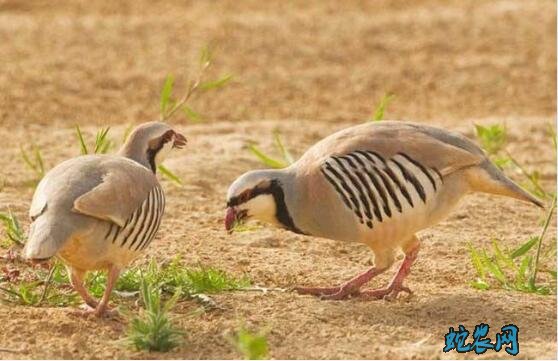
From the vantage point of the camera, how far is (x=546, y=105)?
1033cm

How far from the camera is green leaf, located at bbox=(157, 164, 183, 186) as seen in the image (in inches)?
275

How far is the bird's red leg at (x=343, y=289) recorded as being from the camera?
18.9ft

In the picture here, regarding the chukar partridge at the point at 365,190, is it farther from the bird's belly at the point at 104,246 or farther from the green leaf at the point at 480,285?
the bird's belly at the point at 104,246

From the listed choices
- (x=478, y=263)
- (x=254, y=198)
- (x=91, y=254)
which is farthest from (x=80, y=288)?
(x=478, y=263)

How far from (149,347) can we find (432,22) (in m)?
8.33

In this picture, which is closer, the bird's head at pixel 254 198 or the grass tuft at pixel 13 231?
the bird's head at pixel 254 198

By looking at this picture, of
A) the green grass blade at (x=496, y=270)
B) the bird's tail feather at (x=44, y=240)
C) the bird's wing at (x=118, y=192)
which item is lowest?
the green grass blade at (x=496, y=270)

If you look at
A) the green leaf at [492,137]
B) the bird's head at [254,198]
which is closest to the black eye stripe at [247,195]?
the bird's head at [254,198]

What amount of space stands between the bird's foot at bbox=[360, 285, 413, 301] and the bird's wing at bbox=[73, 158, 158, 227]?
1050mm

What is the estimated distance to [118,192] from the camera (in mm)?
5105

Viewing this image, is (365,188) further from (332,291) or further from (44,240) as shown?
(44,240)

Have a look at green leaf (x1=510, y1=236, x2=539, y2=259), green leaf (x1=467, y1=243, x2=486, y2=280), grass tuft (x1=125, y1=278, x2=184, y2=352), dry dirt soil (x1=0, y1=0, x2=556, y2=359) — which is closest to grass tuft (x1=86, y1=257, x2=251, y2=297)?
dry dirt soil (x1=0, y1=0, x2=556, y2=359)

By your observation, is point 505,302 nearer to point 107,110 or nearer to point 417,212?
point 417,212

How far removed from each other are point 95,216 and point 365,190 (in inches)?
48.3
